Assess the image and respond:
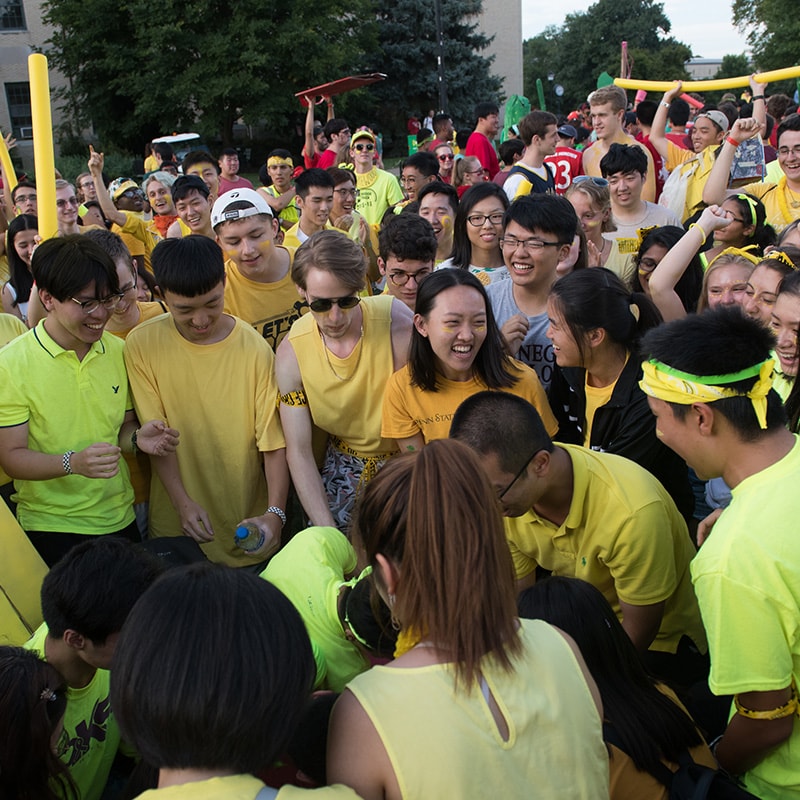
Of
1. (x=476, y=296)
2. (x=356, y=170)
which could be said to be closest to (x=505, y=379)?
(x=476, y=296)

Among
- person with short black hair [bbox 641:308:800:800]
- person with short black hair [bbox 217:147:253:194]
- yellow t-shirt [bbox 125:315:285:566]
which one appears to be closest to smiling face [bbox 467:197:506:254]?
yellow t-shirt [bbox 125:315:285:566]

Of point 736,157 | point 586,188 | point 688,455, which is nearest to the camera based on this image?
point 688,455

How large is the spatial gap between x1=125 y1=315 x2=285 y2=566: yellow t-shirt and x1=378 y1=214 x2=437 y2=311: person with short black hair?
3.06 feet

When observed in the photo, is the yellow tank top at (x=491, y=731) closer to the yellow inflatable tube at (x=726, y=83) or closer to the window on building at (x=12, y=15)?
the yellow inflatable tube at (x=726, y=83)

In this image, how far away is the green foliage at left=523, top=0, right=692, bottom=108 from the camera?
62.2 metres

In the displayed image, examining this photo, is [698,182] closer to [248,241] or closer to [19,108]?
[248,241]

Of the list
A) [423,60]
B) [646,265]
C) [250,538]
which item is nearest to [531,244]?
[646,265]

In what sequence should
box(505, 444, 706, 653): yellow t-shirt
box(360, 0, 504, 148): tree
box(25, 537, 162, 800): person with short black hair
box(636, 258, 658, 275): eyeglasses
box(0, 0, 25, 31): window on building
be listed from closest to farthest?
box(25, 537, 162, 800): person with short black hair
box(505, 444, 706, 653): yellow t-shirt
box(636, 258, 658, 275): eyeglasses
box(0, 0, 25, 31): window on building
box(360, 0, 504, 148): tree

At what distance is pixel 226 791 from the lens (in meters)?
1.34

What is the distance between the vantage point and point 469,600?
1543mm

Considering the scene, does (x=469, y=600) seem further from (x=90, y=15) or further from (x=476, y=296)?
(x=90, y=15)

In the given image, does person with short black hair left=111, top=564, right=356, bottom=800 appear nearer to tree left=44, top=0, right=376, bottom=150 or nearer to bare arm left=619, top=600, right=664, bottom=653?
bare arm left=619, top=600, right=664, bottom=653

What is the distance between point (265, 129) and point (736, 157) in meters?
32.8

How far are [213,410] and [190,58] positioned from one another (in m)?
33.7
